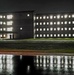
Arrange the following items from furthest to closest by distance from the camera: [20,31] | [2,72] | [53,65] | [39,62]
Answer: [20,31], [39,62], [53,65], [2,72]

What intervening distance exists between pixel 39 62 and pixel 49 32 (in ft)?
175

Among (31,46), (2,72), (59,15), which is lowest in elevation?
(2,72)

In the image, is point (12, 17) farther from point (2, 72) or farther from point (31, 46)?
point (2, 72)

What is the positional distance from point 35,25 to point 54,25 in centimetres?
819

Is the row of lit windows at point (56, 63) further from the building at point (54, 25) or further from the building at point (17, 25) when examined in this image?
the building at point (54, 25)

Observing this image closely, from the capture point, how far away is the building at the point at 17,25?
2603 inches

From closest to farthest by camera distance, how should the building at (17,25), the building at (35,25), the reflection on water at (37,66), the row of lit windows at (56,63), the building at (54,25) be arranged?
the reflection on water at (37,66) < the row of lit windows at (56,63) < the building at (17,25) < the building at (35,25) < the building at (54,25)

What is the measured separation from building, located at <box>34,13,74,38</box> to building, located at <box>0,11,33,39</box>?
476 inches

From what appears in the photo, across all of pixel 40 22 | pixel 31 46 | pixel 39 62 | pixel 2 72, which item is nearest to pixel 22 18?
pixel 40 22

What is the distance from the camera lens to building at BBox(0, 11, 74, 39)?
67.0 metres

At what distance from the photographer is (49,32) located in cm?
8012

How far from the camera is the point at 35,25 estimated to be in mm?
80438

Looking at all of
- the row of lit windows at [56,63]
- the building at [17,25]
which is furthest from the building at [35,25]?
the row of lit windows at [56,63]

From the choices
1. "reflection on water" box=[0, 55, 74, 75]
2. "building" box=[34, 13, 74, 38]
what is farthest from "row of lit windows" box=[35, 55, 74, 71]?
"building" box=[34, 13, 74, 38]
